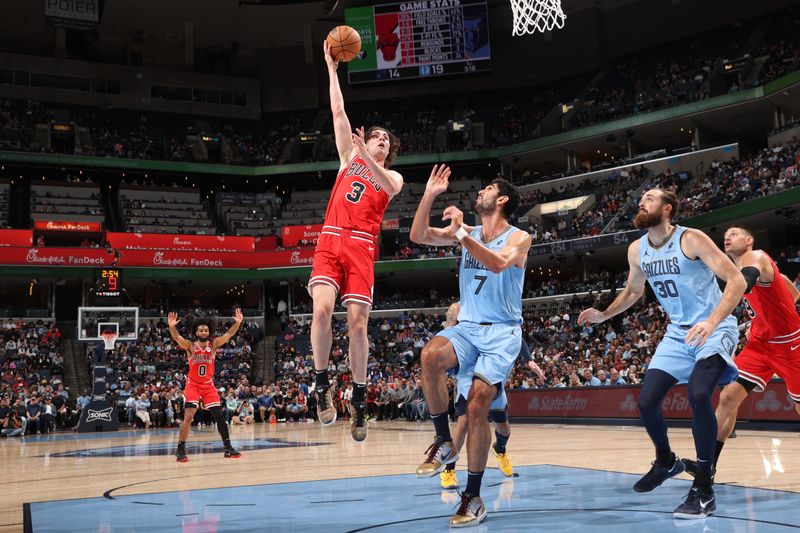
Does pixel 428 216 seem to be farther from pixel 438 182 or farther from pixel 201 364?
pixel 201 364

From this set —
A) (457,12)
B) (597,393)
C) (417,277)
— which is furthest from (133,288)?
(597,393)

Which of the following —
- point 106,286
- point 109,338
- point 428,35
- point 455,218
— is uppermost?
point 428,35

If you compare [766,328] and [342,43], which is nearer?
[342,43]

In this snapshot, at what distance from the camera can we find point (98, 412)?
25188 millimetres

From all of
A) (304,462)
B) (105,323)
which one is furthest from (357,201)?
(105,323)

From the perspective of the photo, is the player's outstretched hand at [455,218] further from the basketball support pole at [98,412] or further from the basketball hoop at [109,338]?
the basketball hoop at [109,338]

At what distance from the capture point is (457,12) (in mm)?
45188

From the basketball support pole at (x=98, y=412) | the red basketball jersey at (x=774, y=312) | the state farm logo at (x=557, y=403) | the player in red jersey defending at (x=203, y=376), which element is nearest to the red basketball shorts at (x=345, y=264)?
the red basketball jersey at (x=774, y=312)

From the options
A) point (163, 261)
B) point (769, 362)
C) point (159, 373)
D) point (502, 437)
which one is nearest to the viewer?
point (769, 362)

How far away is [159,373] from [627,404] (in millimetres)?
21770

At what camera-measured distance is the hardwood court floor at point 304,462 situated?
27.4 feet

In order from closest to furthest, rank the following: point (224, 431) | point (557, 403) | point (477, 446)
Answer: point (477, 446), point (224, 431), point (557, 403)

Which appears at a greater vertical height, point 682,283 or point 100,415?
point 682,283

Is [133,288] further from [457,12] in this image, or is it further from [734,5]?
[734,5]
